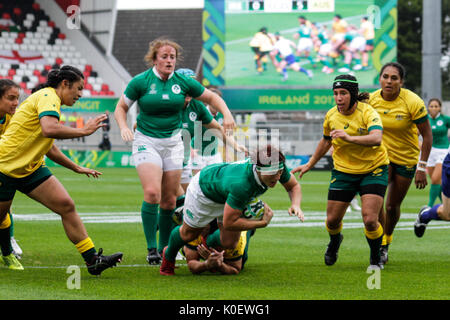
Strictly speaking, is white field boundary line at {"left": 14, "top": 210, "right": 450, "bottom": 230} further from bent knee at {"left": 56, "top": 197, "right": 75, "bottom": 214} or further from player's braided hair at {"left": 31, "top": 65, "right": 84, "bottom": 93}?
player's braided hair at {"left": 31, "top": 65, "right": 84, "bottom": 93}

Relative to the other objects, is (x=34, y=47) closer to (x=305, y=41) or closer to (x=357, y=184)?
(x=305, y=41)

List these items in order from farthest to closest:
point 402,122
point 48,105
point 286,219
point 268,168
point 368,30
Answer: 1. point 368,30
2. point 286,219
3. point 402,122
4. point 48,105
5. point 268,168

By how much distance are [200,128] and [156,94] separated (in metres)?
1.85

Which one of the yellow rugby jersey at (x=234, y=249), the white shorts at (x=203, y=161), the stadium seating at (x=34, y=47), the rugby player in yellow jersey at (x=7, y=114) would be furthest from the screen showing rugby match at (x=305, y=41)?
the rugby player in yellow jersey at (x=7, y=114)

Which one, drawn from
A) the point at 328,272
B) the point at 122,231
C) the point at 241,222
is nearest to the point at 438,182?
the point at 122,231

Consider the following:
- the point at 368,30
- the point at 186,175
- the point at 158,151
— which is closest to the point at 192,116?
the point at 186,175

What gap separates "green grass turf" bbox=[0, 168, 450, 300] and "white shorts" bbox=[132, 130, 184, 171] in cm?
112

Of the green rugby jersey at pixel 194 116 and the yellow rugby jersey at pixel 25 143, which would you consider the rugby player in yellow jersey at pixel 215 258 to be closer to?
the yellow rugby jersey at pixel 25 143

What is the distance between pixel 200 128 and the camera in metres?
10.0

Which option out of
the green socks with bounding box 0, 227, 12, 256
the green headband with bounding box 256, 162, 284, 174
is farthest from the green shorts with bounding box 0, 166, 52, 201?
the green headband with bounding box 256, 162, 284, 174

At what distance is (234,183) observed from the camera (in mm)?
6582

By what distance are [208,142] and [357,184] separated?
3.14 m

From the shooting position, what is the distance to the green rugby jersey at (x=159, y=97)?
8266mm

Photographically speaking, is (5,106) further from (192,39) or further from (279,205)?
(192,39)
